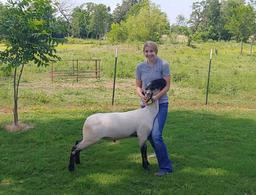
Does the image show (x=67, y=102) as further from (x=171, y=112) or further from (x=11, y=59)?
(x=11, y=59)

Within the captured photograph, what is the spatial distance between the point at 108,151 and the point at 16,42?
11.9 feet

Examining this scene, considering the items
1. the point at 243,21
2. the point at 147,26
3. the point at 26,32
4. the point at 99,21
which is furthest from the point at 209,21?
the point at 26,32

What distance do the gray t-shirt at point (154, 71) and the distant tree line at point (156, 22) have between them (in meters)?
4.09

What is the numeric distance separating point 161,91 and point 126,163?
159 centimetres

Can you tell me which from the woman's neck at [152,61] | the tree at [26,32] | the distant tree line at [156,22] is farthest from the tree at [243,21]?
the woman's neck at [152,61]

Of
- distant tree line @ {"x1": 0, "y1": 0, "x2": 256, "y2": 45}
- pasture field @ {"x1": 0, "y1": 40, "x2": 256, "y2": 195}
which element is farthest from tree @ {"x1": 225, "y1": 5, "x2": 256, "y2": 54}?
pasture field @ {"x1": 0, "y1": 40, "x2": 256, "y2": 195}

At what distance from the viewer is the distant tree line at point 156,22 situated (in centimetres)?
4334

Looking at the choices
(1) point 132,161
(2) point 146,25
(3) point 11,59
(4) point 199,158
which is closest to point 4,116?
(3) point 11,59

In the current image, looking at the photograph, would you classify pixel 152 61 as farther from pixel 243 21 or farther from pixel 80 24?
pixel 80 24

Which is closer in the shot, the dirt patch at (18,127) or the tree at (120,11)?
the dirt patch at (18,127)

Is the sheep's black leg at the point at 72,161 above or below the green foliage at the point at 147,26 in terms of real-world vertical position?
below

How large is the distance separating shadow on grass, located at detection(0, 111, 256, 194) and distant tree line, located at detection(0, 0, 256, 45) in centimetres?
296

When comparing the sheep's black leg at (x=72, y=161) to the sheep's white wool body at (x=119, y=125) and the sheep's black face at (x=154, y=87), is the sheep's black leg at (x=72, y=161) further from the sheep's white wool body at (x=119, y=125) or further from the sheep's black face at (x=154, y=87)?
the sheep's black face at (x=154, y=87)

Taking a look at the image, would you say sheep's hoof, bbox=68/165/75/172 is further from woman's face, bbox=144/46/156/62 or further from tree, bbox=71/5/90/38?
tree, bbox=71/5/90/38
